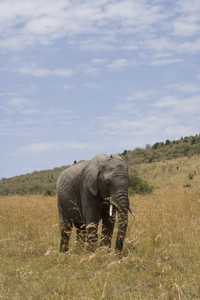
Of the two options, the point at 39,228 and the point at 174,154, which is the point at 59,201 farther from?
the point at 174,154

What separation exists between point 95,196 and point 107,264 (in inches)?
58.8

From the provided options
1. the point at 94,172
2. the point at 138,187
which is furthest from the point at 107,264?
the point at 138,187

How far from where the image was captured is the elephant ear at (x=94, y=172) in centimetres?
579

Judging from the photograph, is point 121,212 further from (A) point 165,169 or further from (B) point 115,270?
(A) point 165,169

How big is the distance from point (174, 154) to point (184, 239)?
4292 centimetres

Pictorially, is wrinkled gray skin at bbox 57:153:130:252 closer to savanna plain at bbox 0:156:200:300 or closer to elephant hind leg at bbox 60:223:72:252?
elephant hind leg at bbox 60:223:72:252

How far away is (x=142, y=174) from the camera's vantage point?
3906 centimetres

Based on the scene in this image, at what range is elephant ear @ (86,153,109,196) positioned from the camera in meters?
5.79

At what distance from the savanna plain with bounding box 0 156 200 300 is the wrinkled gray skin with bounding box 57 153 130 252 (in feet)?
1.12

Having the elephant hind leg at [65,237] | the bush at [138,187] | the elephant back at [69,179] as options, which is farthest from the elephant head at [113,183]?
the bush at [138,187]

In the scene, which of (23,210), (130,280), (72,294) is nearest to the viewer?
(72,294)

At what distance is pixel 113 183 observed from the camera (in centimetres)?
550

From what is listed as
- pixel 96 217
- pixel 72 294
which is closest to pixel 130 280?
pixel 72 294

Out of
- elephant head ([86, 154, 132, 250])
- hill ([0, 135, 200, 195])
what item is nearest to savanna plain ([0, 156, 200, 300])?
elephant head ([86, 154, 132, 250])
